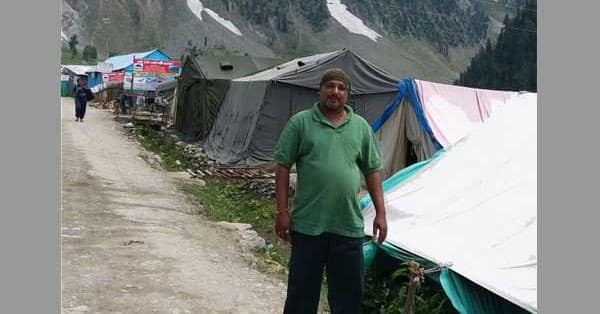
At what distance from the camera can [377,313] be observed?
223 inches

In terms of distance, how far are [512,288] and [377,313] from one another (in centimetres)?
147

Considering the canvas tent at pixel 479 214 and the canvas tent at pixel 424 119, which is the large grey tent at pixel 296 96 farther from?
the canvas tent at pixel 479 214

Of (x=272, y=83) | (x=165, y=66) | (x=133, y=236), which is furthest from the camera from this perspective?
(x=165, y=66)

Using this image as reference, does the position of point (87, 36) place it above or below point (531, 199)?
above

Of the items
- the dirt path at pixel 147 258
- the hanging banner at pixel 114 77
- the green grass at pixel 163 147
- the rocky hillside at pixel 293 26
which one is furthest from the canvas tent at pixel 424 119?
the rocky hillside at pixel 293 26

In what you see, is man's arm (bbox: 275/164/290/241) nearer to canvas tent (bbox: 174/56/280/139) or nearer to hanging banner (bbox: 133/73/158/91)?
canvas tent (bbox: 174/56/280/139)

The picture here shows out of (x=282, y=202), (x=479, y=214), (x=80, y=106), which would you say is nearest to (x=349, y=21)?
(x=80, y=106)

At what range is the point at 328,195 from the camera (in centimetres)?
402

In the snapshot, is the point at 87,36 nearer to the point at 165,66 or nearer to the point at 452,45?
the point at 452,45

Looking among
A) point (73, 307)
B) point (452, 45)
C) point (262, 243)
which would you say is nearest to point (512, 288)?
point (73, 307)

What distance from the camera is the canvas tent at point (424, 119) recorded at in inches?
443

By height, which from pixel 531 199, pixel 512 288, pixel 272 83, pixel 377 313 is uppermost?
pixel 272 83

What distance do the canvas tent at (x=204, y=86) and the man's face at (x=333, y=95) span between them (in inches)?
611

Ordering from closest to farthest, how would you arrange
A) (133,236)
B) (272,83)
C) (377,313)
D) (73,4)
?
1. (377,313)
2. (133,236)
3. (272,83)
4. (73,4)
